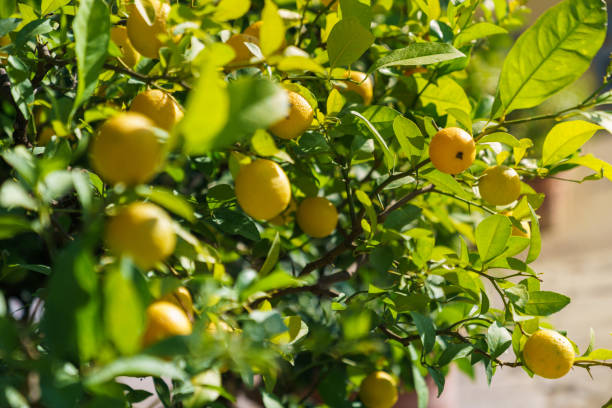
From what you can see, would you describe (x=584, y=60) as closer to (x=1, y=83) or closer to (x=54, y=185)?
(x=54, y=185)

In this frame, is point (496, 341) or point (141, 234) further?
point (496, 341)

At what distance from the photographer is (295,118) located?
1.43 ft

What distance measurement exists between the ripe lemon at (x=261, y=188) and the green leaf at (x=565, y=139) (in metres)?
0.29

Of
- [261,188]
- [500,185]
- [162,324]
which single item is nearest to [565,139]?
[500,185]

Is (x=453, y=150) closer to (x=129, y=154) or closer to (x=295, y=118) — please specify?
(x=295, y=118)

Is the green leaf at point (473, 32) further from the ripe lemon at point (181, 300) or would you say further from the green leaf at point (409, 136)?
the ripe lemon at point (181, 300)

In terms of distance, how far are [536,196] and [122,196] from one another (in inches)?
18.0

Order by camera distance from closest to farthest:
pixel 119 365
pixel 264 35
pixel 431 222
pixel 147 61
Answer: pixel 119 365
pixel 264 35
pixel 147 61
pixel 431 222

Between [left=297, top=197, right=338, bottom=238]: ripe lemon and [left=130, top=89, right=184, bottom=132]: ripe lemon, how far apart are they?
251 mm

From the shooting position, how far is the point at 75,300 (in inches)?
10.3

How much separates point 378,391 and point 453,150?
0.38 metres

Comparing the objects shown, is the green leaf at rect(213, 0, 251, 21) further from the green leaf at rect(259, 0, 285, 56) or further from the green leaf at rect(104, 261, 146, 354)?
the green leaf at rect(104, 261, 146, 354)

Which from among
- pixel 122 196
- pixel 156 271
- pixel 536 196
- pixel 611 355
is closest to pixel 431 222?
pixel 536 196

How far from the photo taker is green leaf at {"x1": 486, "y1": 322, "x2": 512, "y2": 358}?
491 millimetres
